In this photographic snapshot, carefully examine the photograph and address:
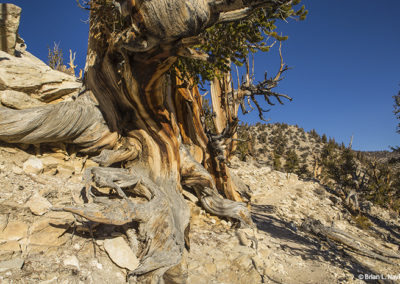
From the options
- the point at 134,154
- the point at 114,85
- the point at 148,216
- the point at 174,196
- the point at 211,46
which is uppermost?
the point at 211,46

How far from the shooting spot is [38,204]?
2.02 meters

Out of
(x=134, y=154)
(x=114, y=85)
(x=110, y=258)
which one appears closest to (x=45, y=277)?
(x=110, y=258)

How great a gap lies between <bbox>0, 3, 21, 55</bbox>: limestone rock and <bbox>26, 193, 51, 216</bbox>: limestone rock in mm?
4900

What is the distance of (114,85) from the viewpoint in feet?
10.2

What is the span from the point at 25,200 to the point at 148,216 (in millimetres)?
1219

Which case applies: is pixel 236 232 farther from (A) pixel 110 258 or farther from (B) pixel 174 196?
(A) pixel 110 258

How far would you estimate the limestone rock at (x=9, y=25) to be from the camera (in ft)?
16.1

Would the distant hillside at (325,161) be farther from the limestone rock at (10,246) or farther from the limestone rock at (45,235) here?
the limestone rock at (10,246)

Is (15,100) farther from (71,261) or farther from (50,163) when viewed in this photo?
(71,261)

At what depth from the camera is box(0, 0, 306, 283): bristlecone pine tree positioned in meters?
1.90

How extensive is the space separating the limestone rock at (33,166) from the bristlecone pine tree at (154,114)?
245 mm

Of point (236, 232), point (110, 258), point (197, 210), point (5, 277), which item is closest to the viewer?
point (5, 277)

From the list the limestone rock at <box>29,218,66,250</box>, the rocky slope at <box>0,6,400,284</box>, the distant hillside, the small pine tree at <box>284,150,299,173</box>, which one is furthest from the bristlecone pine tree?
the small pine tree at <box>284,150,299,173</box>

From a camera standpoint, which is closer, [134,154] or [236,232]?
[134,154]
